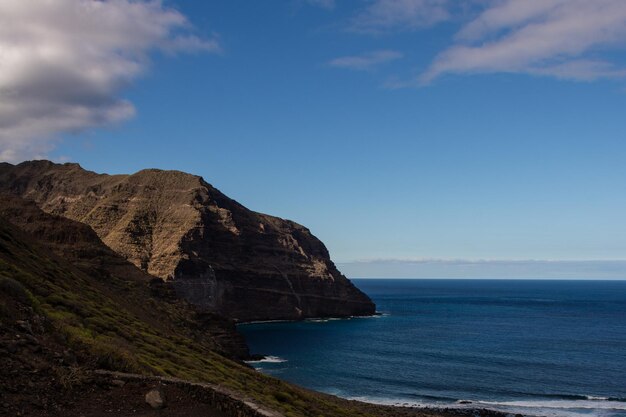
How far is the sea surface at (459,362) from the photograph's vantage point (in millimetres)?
73000

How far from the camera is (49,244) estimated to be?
214 ft

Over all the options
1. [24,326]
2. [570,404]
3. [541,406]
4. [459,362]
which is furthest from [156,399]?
[459,362]

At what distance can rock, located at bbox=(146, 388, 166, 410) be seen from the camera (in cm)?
1742

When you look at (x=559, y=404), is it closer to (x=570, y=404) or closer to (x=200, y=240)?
(x=570, y=404)

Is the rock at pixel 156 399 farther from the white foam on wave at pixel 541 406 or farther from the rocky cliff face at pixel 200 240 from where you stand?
the rocky cliff face at pixel 200 240

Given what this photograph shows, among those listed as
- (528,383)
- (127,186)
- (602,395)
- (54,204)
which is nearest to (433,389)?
(528,383)

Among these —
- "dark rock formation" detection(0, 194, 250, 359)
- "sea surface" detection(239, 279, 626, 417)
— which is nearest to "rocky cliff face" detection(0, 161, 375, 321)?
"sea surface" detection(239, 279, 626, 417)

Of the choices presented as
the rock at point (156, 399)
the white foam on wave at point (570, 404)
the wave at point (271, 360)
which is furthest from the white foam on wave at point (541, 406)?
the rock at point (156, 399)

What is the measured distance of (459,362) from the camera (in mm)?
97812

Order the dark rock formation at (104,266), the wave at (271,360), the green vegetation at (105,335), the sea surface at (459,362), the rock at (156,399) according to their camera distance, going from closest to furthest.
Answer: the rock at (156,399), the green vegetation at (105,335), the dark rock formation at (104,266), the sea surface at (459,362), the wave at (271,360)

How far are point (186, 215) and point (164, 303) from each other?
98767 millimetres

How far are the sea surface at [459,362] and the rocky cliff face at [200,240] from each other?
1463cm

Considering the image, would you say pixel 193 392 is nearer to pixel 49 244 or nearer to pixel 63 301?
pixel 63 301

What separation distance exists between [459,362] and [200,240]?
293 ft
